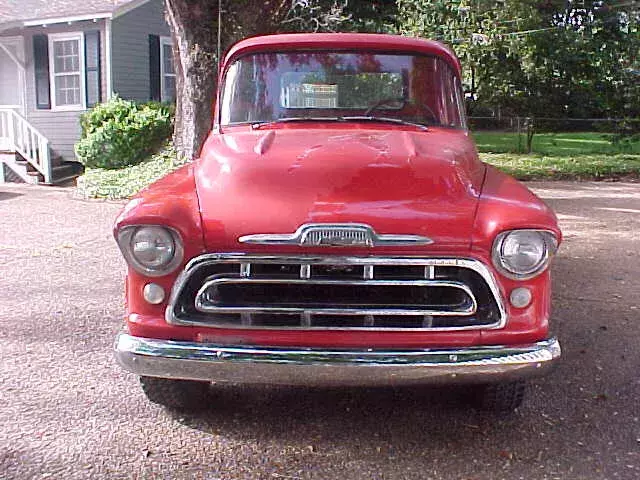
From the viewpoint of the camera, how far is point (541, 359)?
9.96 ft

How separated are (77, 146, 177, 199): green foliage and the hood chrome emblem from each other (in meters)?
8.97

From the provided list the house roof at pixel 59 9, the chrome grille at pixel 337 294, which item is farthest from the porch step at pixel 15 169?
the chrome grille at pixel 337 294

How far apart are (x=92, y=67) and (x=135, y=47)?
107 centimetres

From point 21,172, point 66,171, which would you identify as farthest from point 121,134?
point 21,172

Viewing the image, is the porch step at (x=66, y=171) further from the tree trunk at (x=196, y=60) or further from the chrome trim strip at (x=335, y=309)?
the chrome trim strip at (x=335, y=309)

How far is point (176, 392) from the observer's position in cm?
352

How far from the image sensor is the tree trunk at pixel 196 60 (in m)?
10.1

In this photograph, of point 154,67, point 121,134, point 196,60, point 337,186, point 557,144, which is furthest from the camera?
point 557,144

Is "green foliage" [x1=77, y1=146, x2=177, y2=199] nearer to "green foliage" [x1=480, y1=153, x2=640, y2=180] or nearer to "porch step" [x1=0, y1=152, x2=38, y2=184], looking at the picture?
"porch step" [x1=0, y1=152, x2=38, y2=184]

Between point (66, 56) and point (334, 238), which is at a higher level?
point (66, 56)

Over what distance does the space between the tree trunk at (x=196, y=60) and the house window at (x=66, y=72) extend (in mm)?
5947

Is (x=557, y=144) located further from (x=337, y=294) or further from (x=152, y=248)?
(x=152, y=248)

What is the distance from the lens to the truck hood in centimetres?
302

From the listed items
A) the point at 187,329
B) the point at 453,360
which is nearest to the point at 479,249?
the point at 453,360
